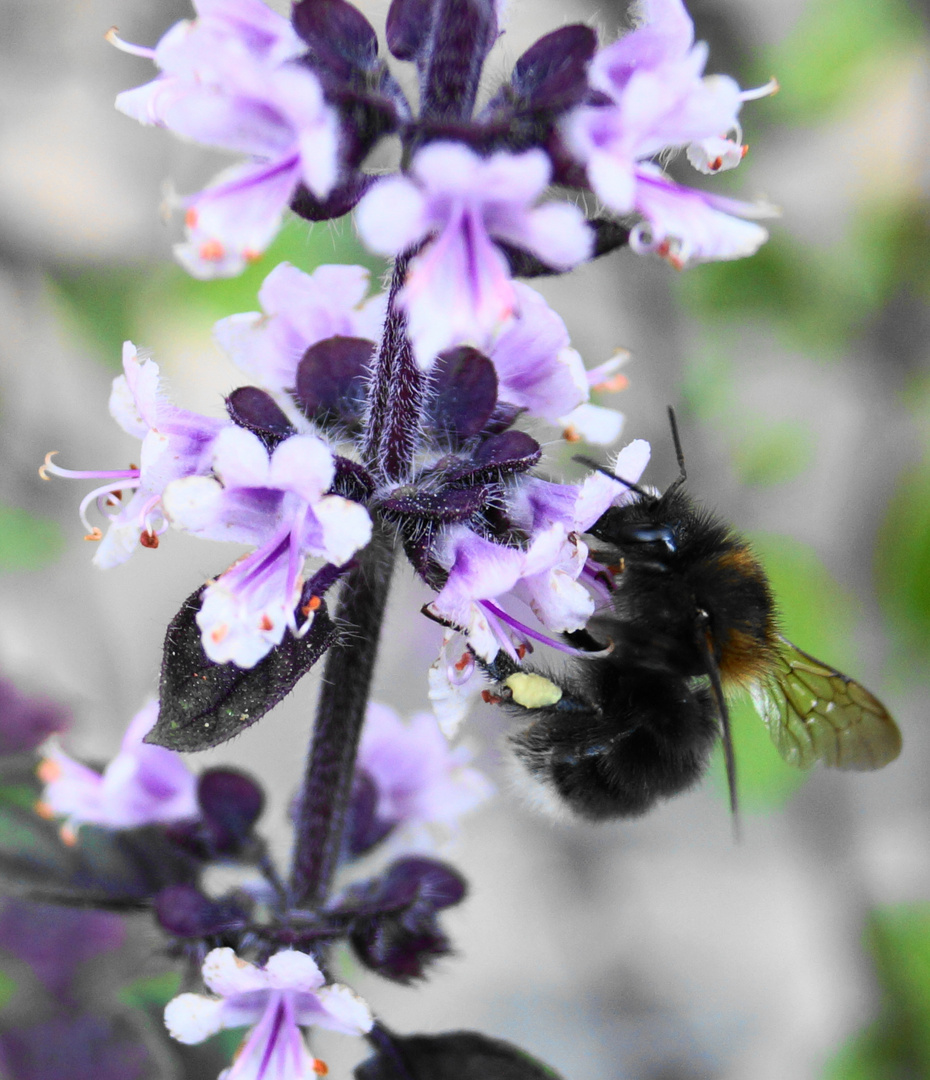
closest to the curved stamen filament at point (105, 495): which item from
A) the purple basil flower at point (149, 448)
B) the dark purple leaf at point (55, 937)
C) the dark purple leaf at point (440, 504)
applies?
the purple basil flower at point (149, 448)

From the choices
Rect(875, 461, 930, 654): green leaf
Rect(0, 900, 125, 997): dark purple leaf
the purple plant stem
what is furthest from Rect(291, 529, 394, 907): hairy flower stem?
Rect(875, 461, 930, 654): green leaf

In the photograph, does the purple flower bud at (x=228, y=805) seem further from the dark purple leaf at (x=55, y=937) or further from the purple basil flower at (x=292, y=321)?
the dark purple leaf at (x=55, y=937)

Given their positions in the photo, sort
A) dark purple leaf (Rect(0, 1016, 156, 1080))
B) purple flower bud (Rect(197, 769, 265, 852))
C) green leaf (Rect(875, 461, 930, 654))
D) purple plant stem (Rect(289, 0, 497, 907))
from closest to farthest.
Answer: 1. purple plant stem (Rect(289, 0, 497, 907))
2. purple flower bud (Rect(197, 769, 265, 852))
3. dark purple leaf (Rect(0, 1016, 156, 1080))
4. green leaf (Rect(875, 461, 930, 654))

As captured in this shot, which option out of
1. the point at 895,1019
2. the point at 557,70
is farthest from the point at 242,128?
the point at 895,1019

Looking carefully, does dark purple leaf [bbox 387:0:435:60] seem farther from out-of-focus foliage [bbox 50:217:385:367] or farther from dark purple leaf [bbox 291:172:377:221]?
out-of-focus foliage [bbox 50:217:385:367]

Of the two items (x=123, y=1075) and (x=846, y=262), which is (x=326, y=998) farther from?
(x=846, y=262)

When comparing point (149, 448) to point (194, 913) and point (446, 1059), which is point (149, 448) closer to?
point (194, 913)
